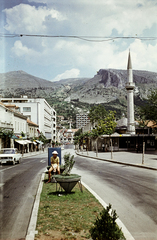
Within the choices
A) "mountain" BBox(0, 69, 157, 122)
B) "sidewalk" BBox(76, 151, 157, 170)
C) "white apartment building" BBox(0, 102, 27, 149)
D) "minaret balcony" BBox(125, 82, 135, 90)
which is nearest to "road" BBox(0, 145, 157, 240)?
"mountain" BBox(0, 69, 157, 122)

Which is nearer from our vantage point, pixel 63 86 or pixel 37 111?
pixel 63 86

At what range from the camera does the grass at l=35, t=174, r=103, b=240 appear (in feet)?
16.0

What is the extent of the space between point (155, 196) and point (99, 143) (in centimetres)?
4556

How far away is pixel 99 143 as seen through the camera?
53.6 m

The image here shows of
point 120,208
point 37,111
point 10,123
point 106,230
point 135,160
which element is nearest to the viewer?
point 106,230

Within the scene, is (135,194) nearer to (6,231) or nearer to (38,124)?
(6,231)

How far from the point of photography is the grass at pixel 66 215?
16.0 feet

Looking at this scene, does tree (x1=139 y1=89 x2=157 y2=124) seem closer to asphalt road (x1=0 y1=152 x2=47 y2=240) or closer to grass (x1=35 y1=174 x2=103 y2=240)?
asphalt road (x1=0 y1=152 x2=47 y2=240)

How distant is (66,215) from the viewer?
5898 mm

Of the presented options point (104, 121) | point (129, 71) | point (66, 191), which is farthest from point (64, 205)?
point (104, 121)

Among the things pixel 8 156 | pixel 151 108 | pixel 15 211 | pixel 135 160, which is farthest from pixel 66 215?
pixel 151 108

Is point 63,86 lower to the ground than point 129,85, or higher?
lower

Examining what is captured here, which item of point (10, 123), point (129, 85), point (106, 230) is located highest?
point (129, 85)

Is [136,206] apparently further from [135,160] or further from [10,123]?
[10,123]
